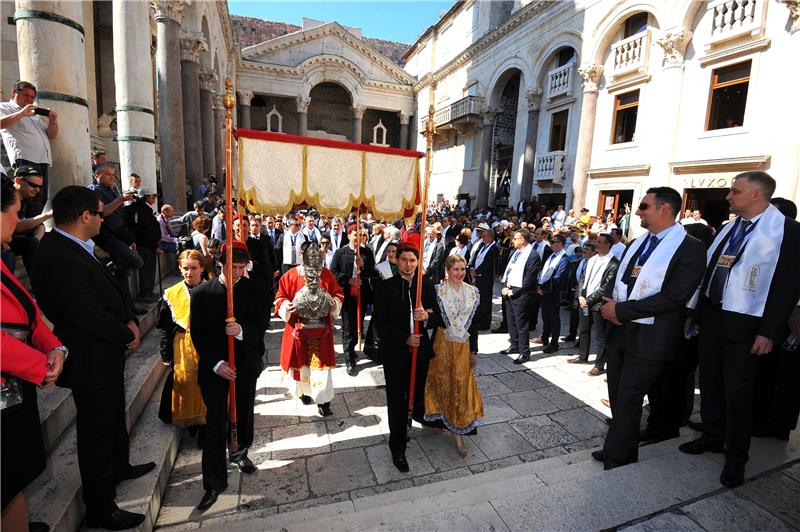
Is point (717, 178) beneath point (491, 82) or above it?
beneath

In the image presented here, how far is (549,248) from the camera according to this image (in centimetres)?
740

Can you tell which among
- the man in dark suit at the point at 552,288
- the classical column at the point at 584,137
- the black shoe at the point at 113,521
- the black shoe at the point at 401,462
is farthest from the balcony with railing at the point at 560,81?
the black shoe at the point at 113,521

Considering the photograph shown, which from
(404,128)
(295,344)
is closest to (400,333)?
(295,344)

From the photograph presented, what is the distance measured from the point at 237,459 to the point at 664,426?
4072 mm

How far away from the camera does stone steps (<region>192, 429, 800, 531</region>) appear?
2.38m

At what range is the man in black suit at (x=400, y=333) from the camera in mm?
3500

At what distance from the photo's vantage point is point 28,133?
3.97 metres

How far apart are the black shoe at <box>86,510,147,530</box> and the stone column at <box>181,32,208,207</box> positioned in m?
12.0

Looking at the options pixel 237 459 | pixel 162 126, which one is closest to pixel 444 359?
pixel 237 459

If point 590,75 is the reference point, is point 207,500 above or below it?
below

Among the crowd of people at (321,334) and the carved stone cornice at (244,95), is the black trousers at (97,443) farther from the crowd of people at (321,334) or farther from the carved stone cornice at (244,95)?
the carved stone cornice at (244,95)

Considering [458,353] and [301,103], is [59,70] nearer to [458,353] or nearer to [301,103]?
[458,353]

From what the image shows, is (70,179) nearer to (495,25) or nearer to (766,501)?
(766,501)

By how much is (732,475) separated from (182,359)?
4492mm
